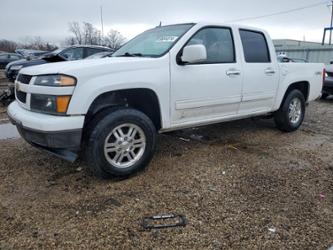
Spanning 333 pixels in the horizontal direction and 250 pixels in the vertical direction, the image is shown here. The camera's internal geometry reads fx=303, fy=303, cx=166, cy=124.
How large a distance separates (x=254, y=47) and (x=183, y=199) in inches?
116

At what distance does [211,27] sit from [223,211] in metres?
2.61

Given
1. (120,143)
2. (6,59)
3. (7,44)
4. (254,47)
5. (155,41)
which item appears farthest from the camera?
(7,44)

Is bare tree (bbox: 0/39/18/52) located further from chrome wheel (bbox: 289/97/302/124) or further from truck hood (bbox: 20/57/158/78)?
truck hood (bbox: 20/57/158/78)

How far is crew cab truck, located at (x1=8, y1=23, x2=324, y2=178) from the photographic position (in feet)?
10.2

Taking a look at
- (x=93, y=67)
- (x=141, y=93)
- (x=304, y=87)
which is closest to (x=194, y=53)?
(x=141, y=93)

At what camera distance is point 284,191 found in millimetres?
3385

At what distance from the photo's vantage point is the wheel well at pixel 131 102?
3.44 m

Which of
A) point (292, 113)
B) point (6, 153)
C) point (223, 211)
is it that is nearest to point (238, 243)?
point (223, 211)

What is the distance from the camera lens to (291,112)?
227 inches

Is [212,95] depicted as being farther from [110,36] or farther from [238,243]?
[110,36]

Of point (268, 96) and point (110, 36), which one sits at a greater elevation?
point (110, 36)

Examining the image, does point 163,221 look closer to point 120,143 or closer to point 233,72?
point 120,143

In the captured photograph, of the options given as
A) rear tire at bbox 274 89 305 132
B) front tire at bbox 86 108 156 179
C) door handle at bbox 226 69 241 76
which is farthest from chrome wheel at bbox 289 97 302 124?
front tire at bbox 86 108 156 179

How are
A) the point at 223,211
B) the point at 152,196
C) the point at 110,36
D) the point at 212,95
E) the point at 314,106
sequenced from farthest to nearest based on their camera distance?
1. the point at 110,36
2. the point at 314,106
3. the point at 212,95
4. the point at 152,196
5. the point at 223,211
